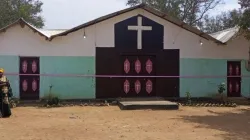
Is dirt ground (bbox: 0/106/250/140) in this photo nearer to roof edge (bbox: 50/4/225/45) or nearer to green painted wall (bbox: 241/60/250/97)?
roof edge (bbox: 50/4/225/45)

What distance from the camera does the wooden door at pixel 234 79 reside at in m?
19.0

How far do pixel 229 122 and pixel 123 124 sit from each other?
10.4 feet

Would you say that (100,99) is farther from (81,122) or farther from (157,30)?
(81,122)

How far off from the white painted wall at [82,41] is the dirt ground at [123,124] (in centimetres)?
303

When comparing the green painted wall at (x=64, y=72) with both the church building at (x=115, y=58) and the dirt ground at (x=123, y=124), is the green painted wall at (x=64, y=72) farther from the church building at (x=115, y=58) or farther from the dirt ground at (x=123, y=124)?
the dirt ground at (x=123, y=124)

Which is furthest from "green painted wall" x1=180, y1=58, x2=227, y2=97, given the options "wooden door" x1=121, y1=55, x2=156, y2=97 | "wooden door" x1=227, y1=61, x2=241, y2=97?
"wooden door" x1=121, y1=55, x2=156, y2=97

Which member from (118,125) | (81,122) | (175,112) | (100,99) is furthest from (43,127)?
(100,99)

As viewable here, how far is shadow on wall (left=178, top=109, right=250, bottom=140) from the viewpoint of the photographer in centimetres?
972

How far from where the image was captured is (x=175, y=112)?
14.3m

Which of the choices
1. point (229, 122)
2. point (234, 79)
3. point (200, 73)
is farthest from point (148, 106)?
point (234, 79)

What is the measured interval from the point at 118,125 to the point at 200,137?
2.62 meters

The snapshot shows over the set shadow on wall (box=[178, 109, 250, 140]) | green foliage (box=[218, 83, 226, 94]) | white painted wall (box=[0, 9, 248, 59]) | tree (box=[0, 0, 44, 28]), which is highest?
tree (box=[0, 0, 44, 28])

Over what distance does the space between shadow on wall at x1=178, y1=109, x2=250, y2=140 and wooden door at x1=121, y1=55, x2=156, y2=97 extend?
13.5ft

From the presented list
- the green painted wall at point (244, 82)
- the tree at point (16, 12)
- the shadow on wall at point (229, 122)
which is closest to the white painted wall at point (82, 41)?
the green painted wall at point (244, 82)
